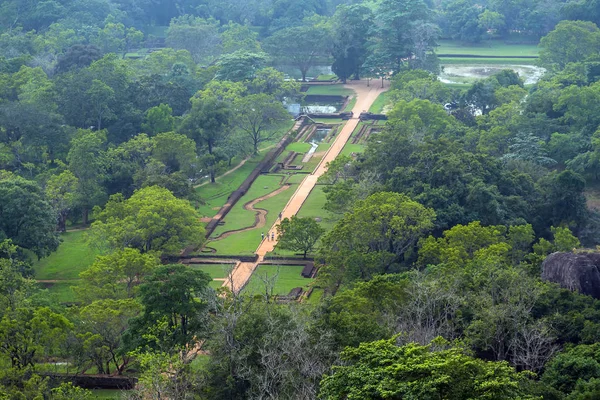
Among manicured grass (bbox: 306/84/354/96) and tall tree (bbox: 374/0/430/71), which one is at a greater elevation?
tall tree (bbox: 374/0/430/71)

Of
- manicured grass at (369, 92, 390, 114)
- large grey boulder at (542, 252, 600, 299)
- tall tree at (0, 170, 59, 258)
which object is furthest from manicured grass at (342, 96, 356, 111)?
large grey boulder at (542, 252, 600, 299)

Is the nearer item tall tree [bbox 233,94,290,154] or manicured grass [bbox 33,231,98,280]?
manicured grass [bbox 33,231,98,280]

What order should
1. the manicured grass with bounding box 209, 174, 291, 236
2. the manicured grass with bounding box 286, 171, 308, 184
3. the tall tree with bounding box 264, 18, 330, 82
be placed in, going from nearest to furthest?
the manicured grass with bounding box 209, 174, 291, 236, the manicured grass with bounding box 286, 171, 308, 184, the tall tree with bounding box 264, 18, 330, 82

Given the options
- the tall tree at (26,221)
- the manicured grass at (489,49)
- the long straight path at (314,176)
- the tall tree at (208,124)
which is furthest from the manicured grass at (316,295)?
the manicured grass at (489,49)

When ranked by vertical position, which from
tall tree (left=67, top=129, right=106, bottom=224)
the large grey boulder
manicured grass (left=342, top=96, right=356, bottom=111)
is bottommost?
manicured grass (left=342, top=96, right=356, bottom=111)

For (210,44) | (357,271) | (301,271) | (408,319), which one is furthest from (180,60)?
(408,319)

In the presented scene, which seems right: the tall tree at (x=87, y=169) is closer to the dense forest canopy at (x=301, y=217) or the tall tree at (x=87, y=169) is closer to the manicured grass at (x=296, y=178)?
the dense forest canopy at (x=301, y=217)

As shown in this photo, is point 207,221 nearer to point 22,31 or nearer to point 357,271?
point 357,271

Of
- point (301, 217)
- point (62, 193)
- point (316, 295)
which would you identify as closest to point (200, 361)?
point (316, 295)

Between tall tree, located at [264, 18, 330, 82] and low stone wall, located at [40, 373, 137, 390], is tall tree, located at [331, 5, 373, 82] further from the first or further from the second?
low stone wall, located at [40, 373, 137, 390]
